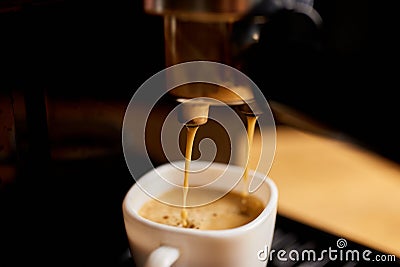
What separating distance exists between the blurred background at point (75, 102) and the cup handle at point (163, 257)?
79 mm

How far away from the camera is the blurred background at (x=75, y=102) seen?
421mm

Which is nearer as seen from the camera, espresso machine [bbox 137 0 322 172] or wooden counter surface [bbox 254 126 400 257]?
espresso machine [bbox 137 0 322 172]

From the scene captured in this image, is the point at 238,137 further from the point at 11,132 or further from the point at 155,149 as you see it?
the point at 11,132

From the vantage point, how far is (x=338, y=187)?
71 cm

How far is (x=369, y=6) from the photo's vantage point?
1.10 metres

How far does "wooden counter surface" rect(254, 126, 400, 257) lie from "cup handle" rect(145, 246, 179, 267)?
184 mm

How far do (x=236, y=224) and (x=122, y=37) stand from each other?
0.20m

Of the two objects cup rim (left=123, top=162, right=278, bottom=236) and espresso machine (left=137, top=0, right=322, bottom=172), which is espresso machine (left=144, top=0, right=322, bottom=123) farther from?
cup rim (left=123, top=162, right=278, bottom=236)

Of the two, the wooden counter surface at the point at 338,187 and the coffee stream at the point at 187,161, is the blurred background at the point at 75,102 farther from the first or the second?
the wooden counter surface at the point at 338,187

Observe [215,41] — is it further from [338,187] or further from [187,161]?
[338,187]

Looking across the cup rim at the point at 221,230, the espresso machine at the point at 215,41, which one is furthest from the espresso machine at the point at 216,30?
the cup rim at the point at 221,230

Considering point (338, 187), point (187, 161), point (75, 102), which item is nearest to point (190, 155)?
point (187, 161)

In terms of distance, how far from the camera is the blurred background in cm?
42

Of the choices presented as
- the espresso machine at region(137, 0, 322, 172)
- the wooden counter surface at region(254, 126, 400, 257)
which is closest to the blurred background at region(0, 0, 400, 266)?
the espresso machine at region(137, 0, 322, 172)
